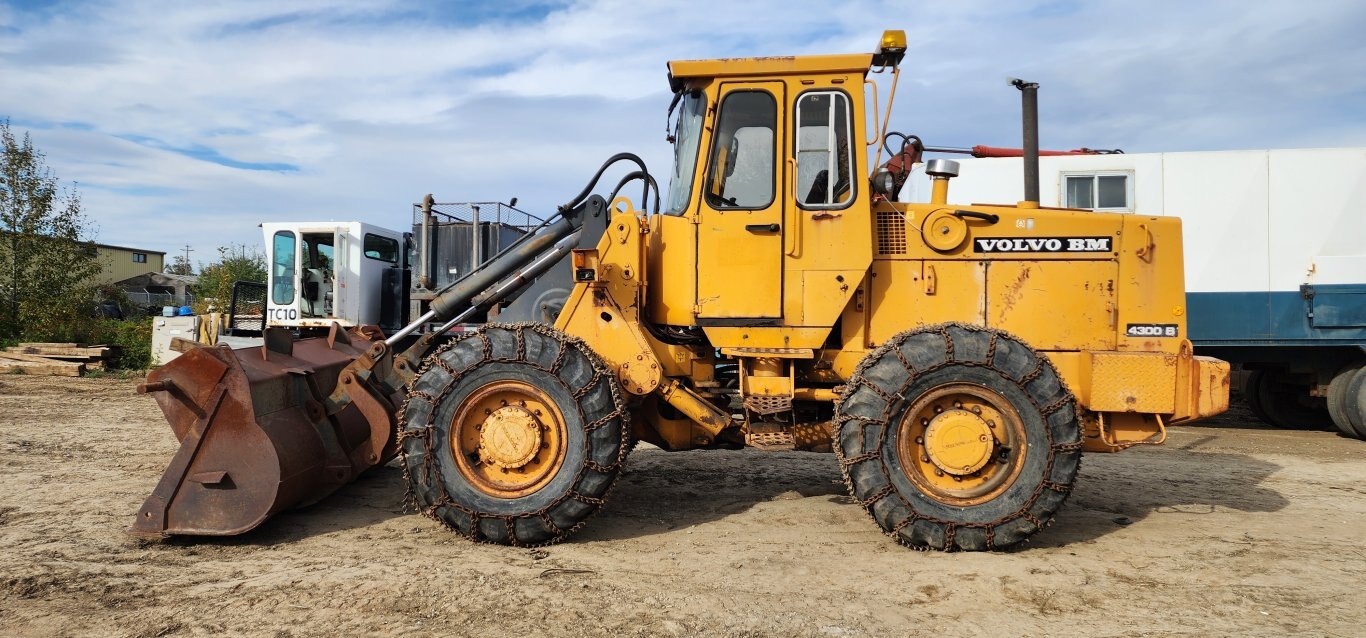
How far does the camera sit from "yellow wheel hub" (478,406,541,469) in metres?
4.88

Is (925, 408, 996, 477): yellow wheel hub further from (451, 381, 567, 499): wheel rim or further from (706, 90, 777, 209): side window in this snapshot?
(451, 381, 567, 499): wheel rim

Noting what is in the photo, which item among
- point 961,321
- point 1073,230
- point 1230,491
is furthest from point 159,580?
point 1230,491

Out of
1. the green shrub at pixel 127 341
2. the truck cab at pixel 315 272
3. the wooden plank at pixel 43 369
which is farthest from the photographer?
the green shrub at pixel 127 341

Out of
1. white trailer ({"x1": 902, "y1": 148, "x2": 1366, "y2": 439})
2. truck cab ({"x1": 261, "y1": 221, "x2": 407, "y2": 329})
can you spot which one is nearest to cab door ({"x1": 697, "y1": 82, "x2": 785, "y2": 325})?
white trailer ({"x1": 902, "y1": 148, "x2": 1366, "y2": 439})

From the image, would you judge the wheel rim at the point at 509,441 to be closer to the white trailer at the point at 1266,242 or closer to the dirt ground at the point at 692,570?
the dirt ground at the point at 692,570

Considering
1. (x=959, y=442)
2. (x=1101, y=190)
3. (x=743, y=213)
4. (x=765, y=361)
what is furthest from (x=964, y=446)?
(x=1101, y=190)

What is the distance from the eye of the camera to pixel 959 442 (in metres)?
4.80

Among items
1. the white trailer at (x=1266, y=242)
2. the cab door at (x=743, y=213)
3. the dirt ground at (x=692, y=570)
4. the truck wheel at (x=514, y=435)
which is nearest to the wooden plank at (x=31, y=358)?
the dirt ground at (x=692, y=570)

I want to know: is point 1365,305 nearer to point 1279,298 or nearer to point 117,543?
point 1279,298

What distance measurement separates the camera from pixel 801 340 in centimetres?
525

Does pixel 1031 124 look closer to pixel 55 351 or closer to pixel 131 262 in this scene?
pixel 55 351

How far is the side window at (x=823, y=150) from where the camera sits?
5.20 meters

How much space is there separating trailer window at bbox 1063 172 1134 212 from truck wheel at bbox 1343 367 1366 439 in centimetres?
317

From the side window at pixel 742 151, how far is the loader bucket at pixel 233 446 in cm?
292
